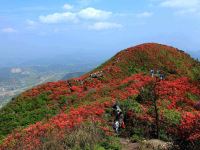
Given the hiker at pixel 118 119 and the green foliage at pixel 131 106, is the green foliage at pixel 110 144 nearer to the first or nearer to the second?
the hiker at pixel 118 119

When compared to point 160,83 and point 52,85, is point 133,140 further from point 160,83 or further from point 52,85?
point 52,85

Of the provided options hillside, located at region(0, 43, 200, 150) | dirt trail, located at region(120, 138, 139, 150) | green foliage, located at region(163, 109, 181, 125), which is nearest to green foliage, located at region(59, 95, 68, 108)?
hillside, located at region(0, 43, 200, 150)

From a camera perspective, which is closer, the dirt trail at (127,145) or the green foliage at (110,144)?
the green foliage at (110,144)

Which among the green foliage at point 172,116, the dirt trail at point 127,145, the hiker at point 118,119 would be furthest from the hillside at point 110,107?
Answer: the dirt trail at point 127,145

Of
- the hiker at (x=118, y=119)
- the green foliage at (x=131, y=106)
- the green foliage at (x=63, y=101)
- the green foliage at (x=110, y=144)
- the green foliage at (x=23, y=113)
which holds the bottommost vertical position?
the green foliage at (x=23, y=113)

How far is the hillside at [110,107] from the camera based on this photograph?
20909 millimetres

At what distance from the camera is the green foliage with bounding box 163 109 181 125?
24.9 meters

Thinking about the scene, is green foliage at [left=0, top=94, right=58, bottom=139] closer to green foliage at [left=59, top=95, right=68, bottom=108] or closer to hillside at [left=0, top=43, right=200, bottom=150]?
hillside at [left=0, top=43, right=200, bottom=150]

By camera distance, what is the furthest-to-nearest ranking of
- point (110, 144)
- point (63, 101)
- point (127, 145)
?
point (63, 101)
point (127, 145)
point (110, 144)

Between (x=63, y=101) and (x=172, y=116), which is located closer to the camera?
(x=172, y=116)

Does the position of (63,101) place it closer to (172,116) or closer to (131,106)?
(131,106)

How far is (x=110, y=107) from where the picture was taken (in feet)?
95.3

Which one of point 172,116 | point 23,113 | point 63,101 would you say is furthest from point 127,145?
point 23,113

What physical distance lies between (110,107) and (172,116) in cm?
539
